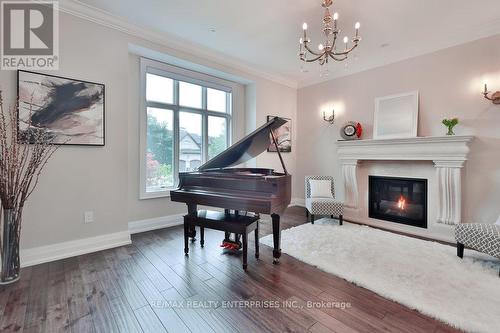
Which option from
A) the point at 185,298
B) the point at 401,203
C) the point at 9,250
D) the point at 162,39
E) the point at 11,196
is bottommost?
the point at 185,298

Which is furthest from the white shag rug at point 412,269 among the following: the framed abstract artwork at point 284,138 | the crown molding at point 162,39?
the crown molding at point 162,39

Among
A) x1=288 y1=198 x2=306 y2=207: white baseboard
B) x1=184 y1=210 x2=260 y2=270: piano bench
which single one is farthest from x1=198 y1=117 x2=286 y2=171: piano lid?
x1=288 y1=198 x2=306 y2=207: white baseboard

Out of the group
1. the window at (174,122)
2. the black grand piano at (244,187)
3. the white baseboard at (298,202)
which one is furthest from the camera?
the white baseboard at (298,202)

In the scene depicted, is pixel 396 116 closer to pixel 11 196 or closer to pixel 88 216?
pixel 88 216

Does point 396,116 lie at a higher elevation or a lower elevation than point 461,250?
higher

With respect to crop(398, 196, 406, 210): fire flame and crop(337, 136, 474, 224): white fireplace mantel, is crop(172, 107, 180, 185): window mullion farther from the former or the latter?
crop(398, 196, 406, 210): fire flame

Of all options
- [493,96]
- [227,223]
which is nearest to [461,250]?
[493,96]

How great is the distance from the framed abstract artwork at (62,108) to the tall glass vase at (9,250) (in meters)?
0.94

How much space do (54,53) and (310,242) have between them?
405cm

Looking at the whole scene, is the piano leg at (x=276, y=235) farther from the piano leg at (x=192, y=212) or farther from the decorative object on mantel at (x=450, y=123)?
the decorative object on mantel at (x=450, y=123)

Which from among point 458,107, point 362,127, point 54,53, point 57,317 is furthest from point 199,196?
point 458,107

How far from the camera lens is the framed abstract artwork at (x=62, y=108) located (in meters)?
2.52
